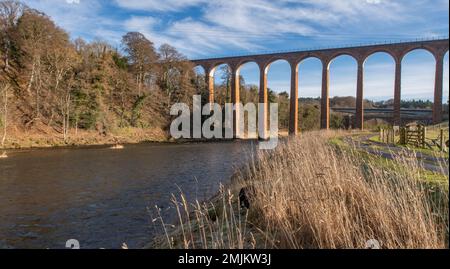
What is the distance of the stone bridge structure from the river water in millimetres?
32103

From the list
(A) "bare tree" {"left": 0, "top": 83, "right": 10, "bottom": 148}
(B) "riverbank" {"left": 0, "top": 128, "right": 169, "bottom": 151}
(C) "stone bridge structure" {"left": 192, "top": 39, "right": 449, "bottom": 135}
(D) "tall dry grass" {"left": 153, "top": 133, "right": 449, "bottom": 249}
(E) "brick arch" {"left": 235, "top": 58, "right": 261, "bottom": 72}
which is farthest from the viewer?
(E) "brick arch" {"left": 235, "top": 58, "right": 261, "bottom": 72}

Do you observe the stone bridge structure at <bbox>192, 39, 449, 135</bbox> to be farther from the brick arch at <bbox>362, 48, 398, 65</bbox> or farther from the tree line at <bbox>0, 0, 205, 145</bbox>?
the tree line at <bbox>0, 0, 205, 145</bbox>

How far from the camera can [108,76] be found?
40.6m

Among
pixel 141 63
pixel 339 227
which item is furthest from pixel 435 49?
pixel 339 227

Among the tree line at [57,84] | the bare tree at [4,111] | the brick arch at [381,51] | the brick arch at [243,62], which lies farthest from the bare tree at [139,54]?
the brick arch at [381,51]

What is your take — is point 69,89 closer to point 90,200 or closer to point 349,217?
point 90,200

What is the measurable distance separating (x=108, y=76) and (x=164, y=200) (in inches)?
1386

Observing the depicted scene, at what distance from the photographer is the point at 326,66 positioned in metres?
48.0

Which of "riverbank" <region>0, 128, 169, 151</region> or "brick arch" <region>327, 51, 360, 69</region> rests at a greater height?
"brick arch" <region>327, 51, 360, 69</region>

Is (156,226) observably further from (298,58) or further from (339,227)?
(298,58)

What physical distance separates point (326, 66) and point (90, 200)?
44557 mm

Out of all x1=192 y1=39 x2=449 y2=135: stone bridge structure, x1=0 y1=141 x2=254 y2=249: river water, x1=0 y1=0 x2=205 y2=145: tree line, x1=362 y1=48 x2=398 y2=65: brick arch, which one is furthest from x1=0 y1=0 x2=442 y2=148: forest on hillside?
x1=362 y1=48 x2=398 y2=65: brick arch

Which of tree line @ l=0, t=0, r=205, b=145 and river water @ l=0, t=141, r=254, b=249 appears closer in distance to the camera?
river water @ l=0, t=141, r=254, b=249

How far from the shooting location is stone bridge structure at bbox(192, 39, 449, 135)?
39781mm
